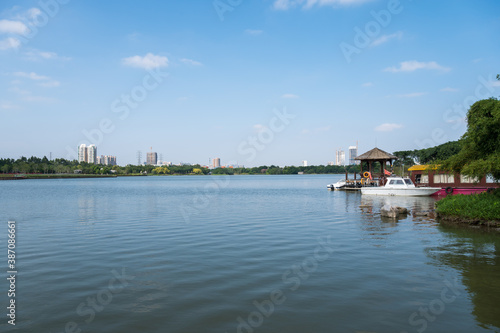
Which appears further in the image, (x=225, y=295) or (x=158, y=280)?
(x=158, y=280)

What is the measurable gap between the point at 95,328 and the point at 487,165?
66.1ft

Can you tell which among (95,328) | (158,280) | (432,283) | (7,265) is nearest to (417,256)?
(432,283)

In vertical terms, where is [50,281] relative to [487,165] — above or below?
below

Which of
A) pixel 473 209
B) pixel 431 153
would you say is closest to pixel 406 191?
pixel 473 209

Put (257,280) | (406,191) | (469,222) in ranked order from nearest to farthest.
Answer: (257,280) → (469,222) → (406,191)

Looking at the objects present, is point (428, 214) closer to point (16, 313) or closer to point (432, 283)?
point (432, 283)

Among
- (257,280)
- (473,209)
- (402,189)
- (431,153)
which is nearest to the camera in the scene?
(257,280)

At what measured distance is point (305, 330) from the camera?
7.37m

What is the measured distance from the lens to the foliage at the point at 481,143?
2006 cm

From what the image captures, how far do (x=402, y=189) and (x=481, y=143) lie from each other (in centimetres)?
2750

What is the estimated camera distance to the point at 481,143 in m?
21.9

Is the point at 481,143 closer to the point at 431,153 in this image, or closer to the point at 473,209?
the point at 473,209

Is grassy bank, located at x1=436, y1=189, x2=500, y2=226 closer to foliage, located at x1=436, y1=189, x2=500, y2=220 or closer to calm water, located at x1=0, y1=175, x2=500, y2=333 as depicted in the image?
foliage, located at x1=436, y1=189, x2=500, y2=220

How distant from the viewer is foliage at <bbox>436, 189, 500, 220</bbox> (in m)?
20.0
